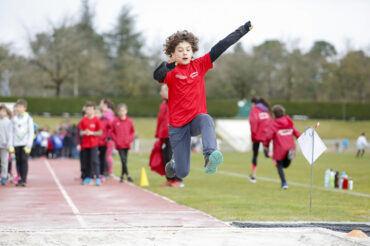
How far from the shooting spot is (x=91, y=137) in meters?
15.0

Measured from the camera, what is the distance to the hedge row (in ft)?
225

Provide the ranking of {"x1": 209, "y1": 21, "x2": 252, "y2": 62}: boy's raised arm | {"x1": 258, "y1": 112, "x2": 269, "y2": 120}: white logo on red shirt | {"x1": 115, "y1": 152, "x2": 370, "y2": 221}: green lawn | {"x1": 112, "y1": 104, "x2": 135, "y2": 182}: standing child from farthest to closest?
{"x1": 112, "y1": 104, "x2": 135, "y2": 182}: standing child → {"x1": 258, "y1": 112, "x2": 269, "y2": 120}: white logo on red shirt → {"x1": 115, "y1": 152, "x2": 370, "y2": 221}: green lawn → {"x1": 209, "y1": 21, "x2": 252, "y2": 62}: boy's raised arm

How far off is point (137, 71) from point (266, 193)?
70.5 metres

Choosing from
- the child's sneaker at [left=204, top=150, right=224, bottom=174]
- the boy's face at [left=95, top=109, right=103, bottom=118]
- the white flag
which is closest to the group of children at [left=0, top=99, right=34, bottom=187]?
the boy's face at [left=95, top=109, right=103, bottom=118]

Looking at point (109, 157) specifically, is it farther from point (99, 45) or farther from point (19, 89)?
point (99, 45)

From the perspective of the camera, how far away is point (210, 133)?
7.04 metres

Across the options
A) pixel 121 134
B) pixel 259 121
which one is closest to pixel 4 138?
pixel 121 134

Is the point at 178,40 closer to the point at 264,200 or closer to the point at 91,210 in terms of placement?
the point at 91,210

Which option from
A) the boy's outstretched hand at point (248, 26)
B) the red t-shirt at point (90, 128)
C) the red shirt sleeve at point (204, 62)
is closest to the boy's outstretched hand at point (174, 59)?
the red shirt sleeve at point (204, 62)

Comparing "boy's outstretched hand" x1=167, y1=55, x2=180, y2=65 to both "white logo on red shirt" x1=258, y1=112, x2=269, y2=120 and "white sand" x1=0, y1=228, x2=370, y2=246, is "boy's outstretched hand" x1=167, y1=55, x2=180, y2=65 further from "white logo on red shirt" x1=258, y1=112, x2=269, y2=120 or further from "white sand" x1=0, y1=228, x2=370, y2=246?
"white logo on red shirt" x1=258, y1=112, x2=269, y2=120

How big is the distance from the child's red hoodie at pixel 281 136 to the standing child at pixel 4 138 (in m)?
6.55

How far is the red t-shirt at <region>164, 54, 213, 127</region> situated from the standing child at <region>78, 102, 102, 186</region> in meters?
7.83

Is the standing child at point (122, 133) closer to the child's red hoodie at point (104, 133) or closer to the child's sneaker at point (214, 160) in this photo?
the child's red hoodie at point (104, 133)

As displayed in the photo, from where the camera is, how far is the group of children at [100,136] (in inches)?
590
